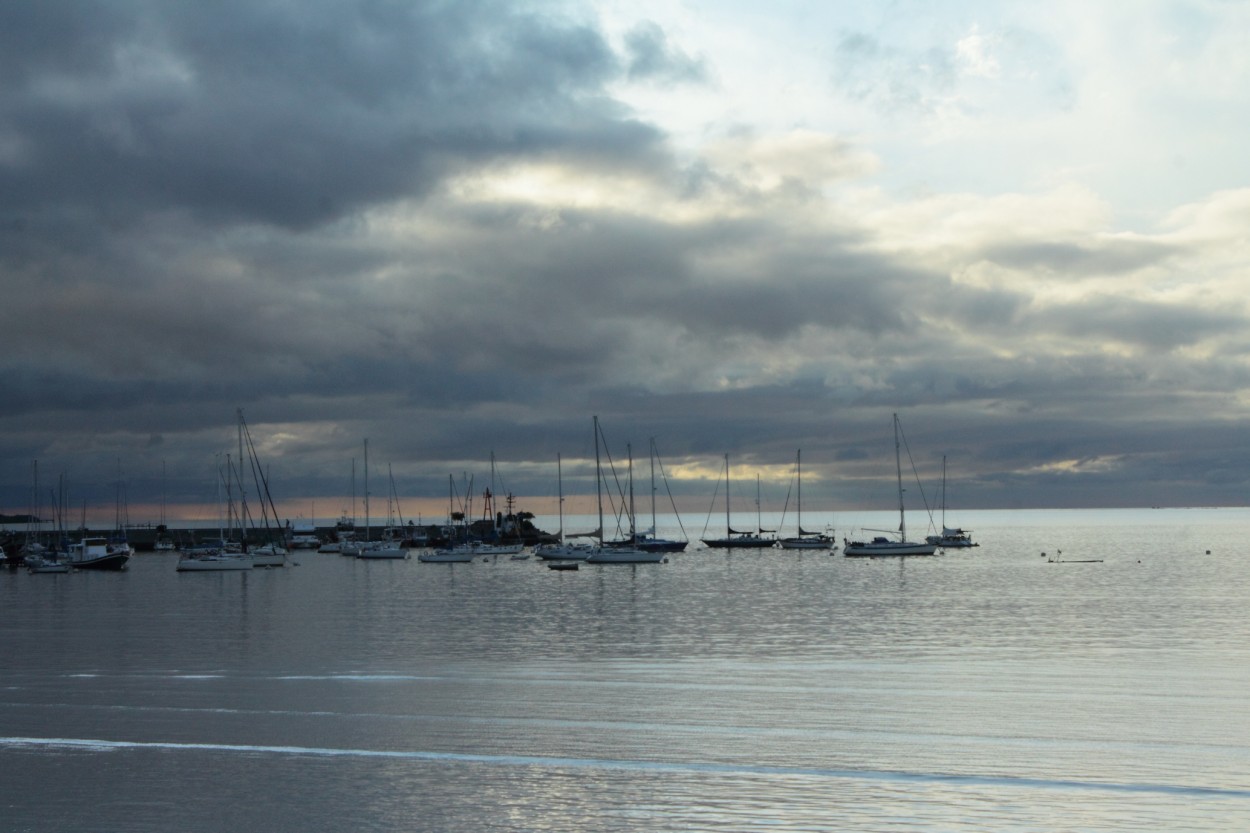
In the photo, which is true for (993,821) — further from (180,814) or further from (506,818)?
(180,814)

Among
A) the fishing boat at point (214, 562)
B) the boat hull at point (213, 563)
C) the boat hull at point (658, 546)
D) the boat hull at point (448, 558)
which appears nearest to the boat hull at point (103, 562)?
the fishing boat at point (214, 562)

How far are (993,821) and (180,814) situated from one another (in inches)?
596

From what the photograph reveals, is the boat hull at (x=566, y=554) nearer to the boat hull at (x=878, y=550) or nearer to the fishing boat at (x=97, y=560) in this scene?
the boat hull at (x=878, y=550)

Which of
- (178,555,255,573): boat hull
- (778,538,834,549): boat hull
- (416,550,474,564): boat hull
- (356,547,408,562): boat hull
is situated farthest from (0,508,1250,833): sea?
(778,538,834,549): boat hull

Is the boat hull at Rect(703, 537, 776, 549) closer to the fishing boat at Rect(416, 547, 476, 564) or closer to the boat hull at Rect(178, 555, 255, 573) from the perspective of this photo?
the fishing boat at Rect(416, 547, 476, 564)

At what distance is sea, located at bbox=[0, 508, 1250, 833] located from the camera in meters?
21.5

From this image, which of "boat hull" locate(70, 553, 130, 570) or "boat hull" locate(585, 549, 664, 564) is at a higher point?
"boat hull" locate(70, 553, 130, 570)

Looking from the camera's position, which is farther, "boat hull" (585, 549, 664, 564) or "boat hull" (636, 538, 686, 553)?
"boat hull" (636, 538, 686, 553)

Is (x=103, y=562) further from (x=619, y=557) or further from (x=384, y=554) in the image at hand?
(x=619, y=557)

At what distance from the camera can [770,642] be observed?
49562 millimetres

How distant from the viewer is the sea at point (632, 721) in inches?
846

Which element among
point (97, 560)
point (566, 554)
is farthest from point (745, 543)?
point (97, 560)

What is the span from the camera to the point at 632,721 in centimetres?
2944

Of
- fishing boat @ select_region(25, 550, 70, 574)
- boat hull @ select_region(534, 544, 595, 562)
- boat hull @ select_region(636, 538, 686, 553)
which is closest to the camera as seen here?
fishing boat @ select_region(25, 550, 70, 574)
